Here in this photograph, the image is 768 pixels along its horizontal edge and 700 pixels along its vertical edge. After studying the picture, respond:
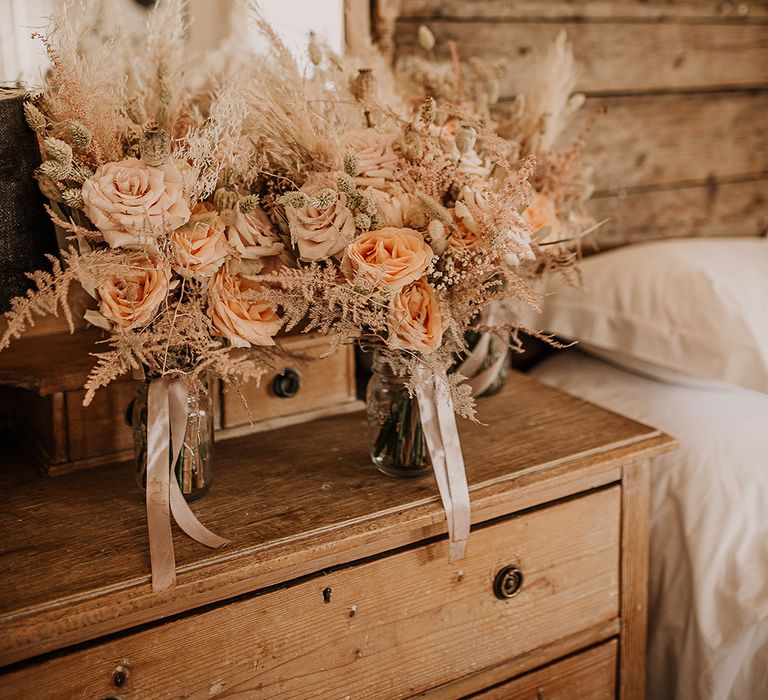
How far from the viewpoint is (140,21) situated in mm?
1150

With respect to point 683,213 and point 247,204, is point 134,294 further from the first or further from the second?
point 683,213

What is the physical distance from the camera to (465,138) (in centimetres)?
87

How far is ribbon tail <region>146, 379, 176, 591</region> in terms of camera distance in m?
0.79

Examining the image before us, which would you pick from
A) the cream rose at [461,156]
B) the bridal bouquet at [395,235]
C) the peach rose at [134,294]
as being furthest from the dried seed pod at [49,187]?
the cream rose at [461,156]

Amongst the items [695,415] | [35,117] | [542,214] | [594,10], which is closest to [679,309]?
[695,415]

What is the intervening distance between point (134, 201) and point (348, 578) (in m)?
0.46

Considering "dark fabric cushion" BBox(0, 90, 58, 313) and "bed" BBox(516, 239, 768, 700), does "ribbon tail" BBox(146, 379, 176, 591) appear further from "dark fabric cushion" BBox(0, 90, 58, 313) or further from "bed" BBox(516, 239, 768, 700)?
"bed" BBox(516, 239, 768, 700)

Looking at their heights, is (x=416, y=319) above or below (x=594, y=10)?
below

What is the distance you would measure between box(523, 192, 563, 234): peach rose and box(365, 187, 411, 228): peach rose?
0.80 feet

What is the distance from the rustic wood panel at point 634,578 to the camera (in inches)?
42.4

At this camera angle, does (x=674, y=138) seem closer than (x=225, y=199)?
No

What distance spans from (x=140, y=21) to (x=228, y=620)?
0.87 m

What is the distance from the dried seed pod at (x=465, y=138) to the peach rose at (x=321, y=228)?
0.16m

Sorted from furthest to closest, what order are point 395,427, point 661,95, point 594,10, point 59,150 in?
1. point 661,95
2. point 594,10
3. point 395,427
4. point 59,150
